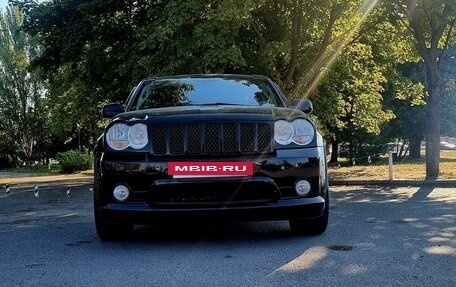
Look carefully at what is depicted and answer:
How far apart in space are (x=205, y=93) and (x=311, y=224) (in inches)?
69.4

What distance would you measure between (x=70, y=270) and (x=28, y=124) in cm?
4973

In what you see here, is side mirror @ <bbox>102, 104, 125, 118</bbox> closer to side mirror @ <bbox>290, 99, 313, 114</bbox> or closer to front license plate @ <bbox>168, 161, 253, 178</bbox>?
front license plate @ <bbox>168, 161, 253, 178</bbox>

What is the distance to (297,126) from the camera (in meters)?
4.93

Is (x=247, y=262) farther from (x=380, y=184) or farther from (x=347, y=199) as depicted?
(x=380, y=184)

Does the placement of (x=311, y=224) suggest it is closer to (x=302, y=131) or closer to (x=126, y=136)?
(x=302, y=131)

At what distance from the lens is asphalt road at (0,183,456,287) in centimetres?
369

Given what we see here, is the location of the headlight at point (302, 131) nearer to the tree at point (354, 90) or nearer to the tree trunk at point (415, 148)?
the tree at point (354, 90)

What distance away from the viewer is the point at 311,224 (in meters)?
5.23

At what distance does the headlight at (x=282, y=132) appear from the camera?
4852mm

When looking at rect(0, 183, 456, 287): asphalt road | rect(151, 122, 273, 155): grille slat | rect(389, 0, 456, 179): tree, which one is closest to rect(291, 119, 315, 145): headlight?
rect(151, 122, 273, 155): grille slat

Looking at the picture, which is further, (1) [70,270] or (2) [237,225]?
(2) [237,225]

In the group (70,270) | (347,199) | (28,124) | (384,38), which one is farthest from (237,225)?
(28,124)

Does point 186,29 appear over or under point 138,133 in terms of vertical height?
over

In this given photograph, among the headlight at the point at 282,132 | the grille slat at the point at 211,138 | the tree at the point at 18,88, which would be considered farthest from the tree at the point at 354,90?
the tree at the point at 18,88
